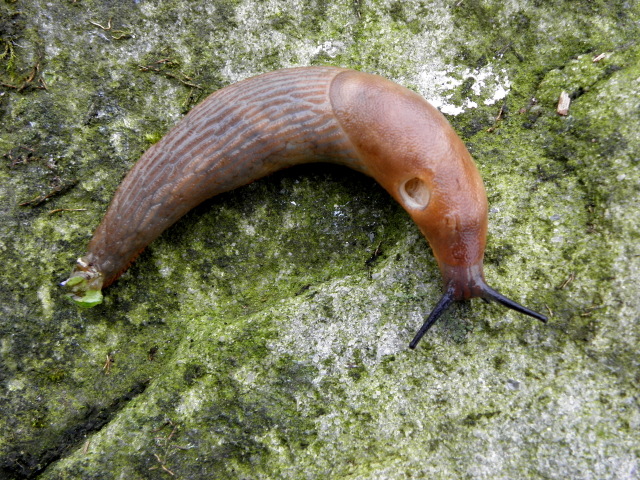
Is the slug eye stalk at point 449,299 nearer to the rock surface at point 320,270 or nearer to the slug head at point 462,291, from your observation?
the slug head at point 462,291

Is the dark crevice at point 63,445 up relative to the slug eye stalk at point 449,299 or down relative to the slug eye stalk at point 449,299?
down

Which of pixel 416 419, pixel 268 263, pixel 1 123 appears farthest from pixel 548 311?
pixel 1 123

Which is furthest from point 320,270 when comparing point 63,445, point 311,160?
point 63,445

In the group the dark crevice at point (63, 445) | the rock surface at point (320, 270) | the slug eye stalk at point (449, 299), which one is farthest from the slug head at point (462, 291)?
the dark crevice at point (63, 445)

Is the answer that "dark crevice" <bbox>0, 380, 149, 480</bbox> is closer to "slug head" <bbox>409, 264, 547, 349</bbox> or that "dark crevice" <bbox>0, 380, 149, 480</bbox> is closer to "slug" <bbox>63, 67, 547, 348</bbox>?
"slug" <bbox>63, 67, 547, 348</bbox>

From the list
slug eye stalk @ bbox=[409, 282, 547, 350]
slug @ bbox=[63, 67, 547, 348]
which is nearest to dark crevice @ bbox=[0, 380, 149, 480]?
slug @ bbox=[63, 67, 547, 348]

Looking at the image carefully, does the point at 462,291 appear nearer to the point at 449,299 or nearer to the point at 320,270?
the point at 449,299

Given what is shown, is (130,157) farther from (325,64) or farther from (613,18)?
(613,18)
